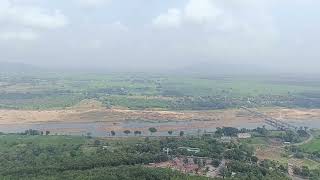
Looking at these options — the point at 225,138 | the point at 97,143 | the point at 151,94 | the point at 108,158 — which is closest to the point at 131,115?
the point at 225,138

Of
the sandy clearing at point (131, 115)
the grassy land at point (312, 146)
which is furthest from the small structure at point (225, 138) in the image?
the sandy clearing at point (131, 115)

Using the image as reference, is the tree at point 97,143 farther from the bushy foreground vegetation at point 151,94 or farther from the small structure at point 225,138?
the bushy foreground vegetation at point 151,94

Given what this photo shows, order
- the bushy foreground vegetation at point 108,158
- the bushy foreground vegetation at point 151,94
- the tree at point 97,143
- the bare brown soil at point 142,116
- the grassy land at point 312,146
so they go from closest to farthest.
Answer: the bushy foreground vegetation at point 108,158 → the tree at point 97,143 → the grassy land at point 312,146 → the bare brown soil at point 142,116 → the bushy foreground vegetation at point 151,94

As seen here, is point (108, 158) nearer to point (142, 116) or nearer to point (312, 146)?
point (312, 146)

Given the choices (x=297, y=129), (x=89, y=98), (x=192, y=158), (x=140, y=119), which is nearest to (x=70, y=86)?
(x=89, y=98)

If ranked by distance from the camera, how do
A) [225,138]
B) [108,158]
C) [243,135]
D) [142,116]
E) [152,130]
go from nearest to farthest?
[108,158] → [225,138] → [243,135] → [152,130] → [142,116]

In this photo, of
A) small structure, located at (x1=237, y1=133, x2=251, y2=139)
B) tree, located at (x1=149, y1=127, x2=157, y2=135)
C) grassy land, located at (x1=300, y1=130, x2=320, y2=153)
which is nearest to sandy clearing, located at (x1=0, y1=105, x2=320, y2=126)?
tree, located at (x1=149, y1=127, x2=157, y2=135)

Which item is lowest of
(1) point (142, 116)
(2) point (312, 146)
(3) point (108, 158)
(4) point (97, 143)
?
(2) point (312, 146)

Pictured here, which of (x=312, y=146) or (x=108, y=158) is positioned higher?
(x=108, y=158)

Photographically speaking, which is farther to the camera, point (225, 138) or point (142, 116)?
point (142, 116)
